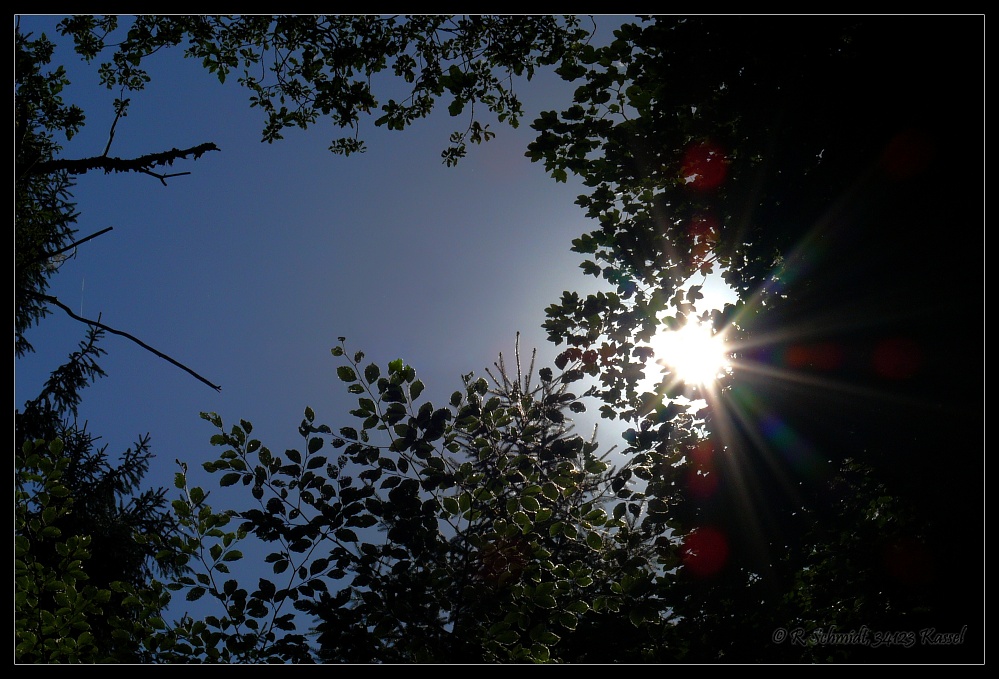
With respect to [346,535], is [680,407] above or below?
above

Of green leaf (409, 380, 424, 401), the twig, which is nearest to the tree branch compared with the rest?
the twig

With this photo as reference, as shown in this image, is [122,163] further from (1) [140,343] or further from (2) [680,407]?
(2) [680,407]

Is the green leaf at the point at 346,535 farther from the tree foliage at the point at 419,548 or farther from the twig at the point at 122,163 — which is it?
the twig at the point at 122,163

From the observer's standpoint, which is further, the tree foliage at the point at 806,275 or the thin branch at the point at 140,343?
the tree foliage at the point at 806,275

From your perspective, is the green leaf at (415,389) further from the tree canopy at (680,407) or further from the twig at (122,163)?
the twig at (122,163)

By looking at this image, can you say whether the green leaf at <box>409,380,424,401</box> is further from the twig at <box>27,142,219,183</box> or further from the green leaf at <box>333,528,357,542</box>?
the twig at <box>27,142,219,183</box>

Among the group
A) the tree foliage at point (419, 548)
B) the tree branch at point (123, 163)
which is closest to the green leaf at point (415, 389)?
the tree foliage at point (419, 548)

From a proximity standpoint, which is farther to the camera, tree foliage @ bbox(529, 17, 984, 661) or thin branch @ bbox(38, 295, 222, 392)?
tree foliage @ bbox(529, 17, 984, 661)

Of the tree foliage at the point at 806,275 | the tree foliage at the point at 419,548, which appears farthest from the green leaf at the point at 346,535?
the tree foliage at the point at 806,275

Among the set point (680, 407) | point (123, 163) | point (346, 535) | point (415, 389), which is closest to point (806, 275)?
point (680, 407)

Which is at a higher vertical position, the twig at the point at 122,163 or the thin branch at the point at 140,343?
the twig at the point at 122,163

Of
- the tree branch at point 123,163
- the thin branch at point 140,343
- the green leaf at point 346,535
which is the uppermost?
the tree branch at point 123,163

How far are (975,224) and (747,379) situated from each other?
1799mm
